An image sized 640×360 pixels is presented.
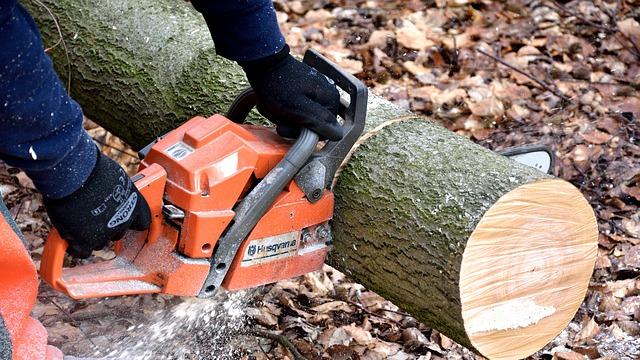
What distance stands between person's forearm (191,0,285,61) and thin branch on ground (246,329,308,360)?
1253 millimetres

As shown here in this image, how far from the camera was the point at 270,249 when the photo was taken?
2777 millimetres

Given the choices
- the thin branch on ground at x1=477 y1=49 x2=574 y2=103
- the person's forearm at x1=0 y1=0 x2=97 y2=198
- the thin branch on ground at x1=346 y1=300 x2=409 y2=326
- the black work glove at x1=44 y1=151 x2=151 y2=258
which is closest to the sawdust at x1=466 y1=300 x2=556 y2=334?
the thin branch on ground at x1=346 y1=300 x2=409 y2=326

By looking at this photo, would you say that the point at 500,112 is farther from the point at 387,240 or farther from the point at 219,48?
the point at 219,48

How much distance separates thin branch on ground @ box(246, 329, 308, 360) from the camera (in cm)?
327

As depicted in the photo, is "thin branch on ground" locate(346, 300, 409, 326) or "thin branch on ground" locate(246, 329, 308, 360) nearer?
"thin branch on ground" locate(246, 329, 308, 360)

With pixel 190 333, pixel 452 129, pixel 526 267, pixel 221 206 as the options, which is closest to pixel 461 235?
pixel 526 267

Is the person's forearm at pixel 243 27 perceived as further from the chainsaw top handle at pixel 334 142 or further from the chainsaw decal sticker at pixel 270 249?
the chainsaw decal sticker at pixel 270 249

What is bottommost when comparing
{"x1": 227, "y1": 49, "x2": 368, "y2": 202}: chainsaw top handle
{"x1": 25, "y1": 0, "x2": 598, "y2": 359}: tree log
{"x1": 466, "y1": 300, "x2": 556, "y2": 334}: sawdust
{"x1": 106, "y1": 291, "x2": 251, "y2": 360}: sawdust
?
{"x1": 106, "y1": 291, "x2": 251, "y2": 360}: sawdust

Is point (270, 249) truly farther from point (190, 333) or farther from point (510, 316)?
point (510, 316)

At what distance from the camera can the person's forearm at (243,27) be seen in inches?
99.9

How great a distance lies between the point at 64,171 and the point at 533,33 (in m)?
4.10

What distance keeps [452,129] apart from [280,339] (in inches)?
75.6

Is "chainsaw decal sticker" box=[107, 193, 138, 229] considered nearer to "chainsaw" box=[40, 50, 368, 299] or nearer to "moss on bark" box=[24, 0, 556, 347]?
"chainsaw" box=[40, 50, 368, 299]

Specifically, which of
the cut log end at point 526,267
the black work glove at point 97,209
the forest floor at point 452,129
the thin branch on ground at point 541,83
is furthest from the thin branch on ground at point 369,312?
the thin branch on ground at point 541,83
